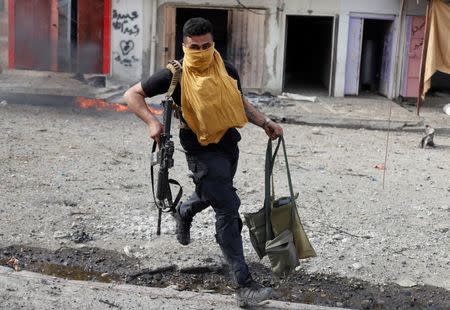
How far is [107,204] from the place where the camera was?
603 cm

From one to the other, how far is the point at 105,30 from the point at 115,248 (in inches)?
434

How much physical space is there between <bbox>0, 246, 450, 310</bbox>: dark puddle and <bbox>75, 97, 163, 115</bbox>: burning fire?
7163 mm

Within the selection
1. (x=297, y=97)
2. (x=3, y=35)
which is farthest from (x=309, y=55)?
(x=3, y=35)

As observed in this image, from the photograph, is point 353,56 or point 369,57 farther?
point 369,57

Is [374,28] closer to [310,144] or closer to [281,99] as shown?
[281,99]

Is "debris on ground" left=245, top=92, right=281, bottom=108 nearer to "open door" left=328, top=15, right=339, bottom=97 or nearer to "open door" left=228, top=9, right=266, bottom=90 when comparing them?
"open door" left=228, top=9, right=266, bottom=90

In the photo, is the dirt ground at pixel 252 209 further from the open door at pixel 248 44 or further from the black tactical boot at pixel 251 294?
the open door at pixel 248 44

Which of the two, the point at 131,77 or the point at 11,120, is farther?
the point at 131,77

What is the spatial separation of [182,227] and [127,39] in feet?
36.5

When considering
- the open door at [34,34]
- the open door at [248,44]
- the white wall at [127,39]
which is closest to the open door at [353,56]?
the open door at [248,44]

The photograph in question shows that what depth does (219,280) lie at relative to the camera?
15.2ft

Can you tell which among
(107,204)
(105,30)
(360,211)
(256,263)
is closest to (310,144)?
(360,211)

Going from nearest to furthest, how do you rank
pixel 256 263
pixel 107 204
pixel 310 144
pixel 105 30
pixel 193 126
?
pixel 193 126 → pixel 256 263 → pixel 107 204 → pixel 310 144 → pixel 105 30

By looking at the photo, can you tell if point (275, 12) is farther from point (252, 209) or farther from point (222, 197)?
point (222, 197)
